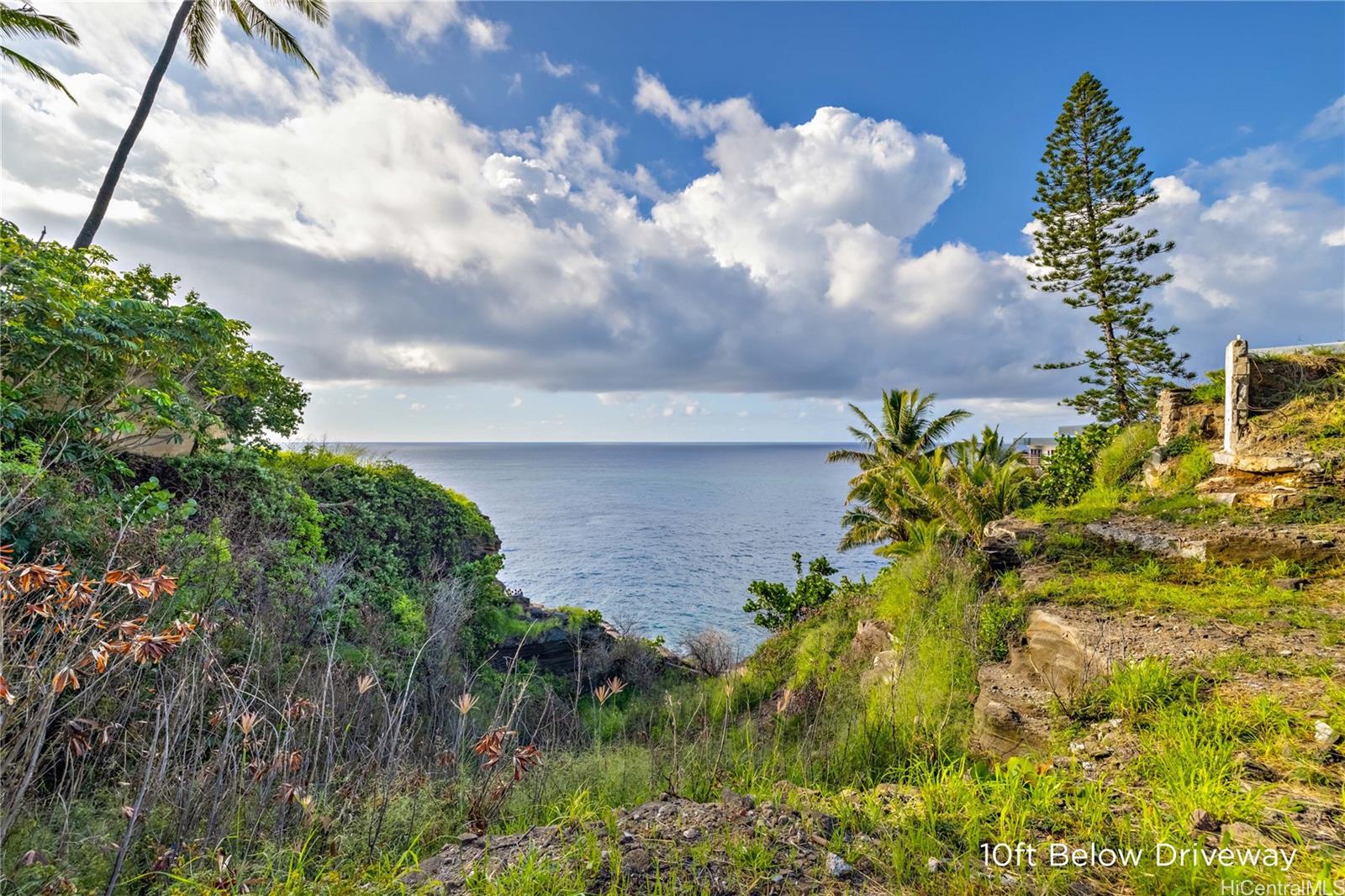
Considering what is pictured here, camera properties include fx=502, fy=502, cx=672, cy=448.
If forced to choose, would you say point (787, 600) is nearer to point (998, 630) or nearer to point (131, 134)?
point (998, 630)

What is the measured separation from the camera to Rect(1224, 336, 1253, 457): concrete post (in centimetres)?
863

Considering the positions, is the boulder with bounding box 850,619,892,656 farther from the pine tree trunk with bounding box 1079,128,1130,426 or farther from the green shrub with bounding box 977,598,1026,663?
the pine tree trunk with bounding box 1079,128,1130,426

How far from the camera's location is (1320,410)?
26.8ft

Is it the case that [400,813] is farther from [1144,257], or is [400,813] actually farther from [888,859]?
[1144,257]

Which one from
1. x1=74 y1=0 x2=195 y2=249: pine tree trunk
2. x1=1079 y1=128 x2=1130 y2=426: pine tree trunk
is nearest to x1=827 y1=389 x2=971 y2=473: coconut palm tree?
x1=1079 y1=128 x2=1130 y2=426: pine tree trunk

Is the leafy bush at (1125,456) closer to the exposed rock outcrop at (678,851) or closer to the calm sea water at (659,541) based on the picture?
the exposed rock outcrop at (678,851)

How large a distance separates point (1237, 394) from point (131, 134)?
23.8 meters

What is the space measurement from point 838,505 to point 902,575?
69.7m

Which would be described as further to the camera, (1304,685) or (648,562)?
(648,562)

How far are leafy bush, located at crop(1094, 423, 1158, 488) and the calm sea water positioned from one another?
15.8 meters

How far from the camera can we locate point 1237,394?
8.67m

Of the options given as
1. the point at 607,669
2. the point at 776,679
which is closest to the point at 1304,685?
the point at 776,679

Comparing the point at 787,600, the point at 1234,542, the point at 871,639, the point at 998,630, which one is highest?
the point at 1234,542

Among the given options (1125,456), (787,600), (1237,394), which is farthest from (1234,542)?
(787,600)
